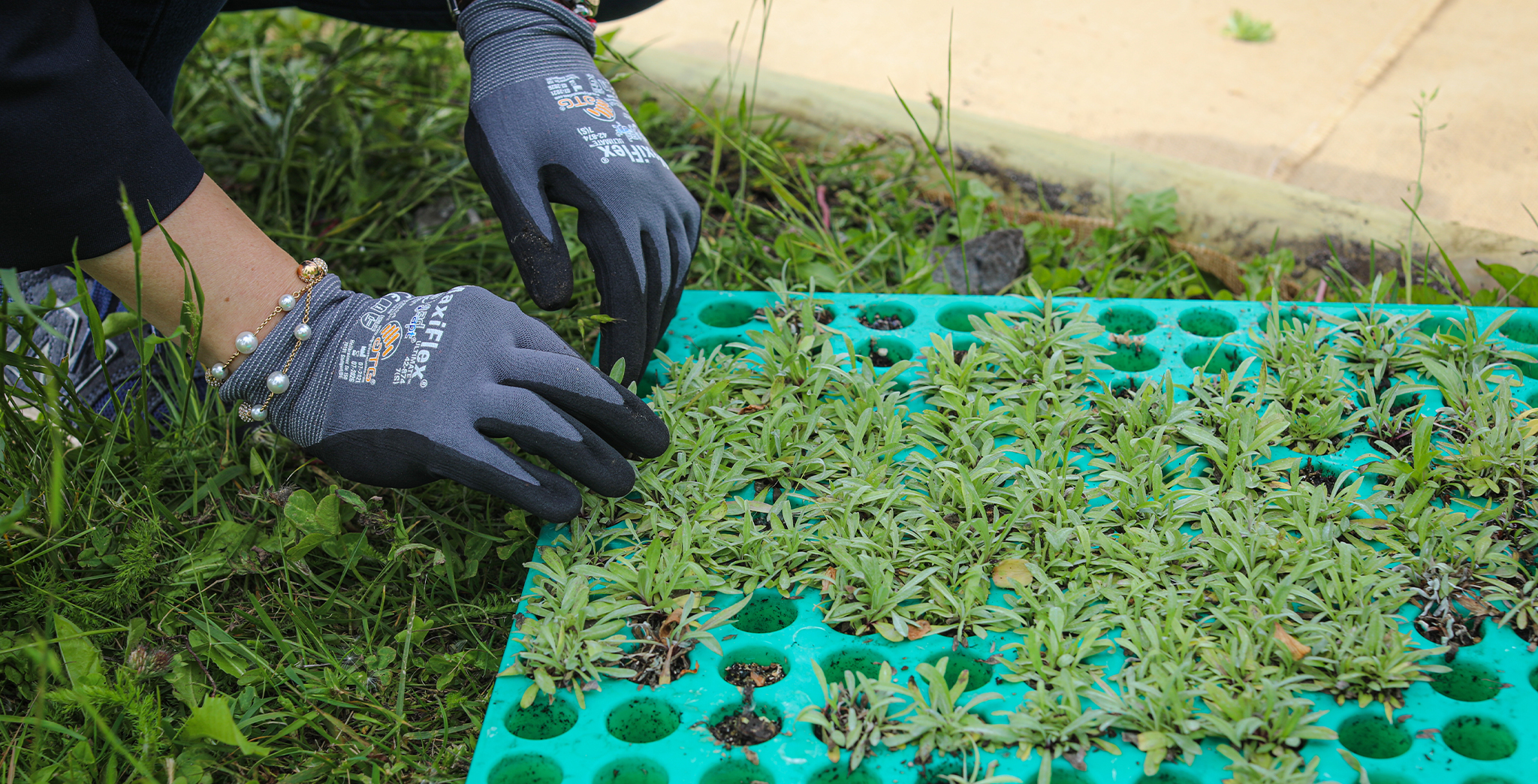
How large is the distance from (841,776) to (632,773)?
0.21 m

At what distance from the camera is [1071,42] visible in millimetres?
2938

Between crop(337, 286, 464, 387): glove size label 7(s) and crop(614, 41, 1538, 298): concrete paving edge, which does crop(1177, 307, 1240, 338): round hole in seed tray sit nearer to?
crop(614, 41, 1538, 298): concrete paving edge

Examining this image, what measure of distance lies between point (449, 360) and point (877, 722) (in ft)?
2.24

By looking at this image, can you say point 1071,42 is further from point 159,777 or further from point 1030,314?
point 159,777

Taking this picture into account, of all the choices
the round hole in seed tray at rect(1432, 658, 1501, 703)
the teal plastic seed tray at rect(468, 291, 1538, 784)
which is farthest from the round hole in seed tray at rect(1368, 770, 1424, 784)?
the round hole in seed tray at rect(1432, 658, 1501, 703)

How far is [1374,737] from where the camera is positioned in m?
0.97

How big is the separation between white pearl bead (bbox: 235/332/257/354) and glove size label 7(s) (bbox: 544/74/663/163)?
0.54 m

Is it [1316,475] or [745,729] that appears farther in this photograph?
[1316,475]

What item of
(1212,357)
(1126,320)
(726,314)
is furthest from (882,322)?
(1212,357)

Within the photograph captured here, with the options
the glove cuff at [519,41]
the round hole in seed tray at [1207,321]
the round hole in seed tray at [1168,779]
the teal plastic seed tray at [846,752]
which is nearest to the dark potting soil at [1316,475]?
the teal plastic seed tray at [846,752]

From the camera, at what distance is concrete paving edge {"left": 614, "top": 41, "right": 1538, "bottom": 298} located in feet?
6.05

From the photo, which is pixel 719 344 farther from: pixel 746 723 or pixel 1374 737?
pixel 1374 737

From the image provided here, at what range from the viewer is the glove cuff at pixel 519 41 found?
5.06 ft

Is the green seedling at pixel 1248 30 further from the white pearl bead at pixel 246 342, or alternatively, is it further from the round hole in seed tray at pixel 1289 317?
the white pearl bead at pixel 246 342
